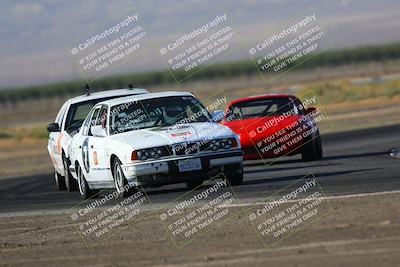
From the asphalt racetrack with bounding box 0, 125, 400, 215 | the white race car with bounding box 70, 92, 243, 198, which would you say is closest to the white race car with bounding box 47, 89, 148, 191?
the asphalt racetrack with bounding box 0, 125, 400, 215

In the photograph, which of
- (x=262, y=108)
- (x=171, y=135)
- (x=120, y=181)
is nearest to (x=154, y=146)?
(x=171, y=135)

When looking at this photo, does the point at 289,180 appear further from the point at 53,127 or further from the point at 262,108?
the point at 262,108

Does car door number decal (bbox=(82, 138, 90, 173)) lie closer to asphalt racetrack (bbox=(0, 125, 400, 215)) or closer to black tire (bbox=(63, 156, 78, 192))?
asphalt racetrack (bbox=(0, 125, 400, 215))

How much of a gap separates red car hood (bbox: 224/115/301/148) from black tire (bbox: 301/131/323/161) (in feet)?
1.68

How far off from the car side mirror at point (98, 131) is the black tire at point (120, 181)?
636 millimetres

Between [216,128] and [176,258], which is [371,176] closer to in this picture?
[216,128]

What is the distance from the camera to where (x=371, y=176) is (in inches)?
611

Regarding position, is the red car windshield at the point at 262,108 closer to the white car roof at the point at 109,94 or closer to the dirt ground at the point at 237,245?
the white car roof at the point at 109,94

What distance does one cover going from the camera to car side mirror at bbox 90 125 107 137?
1593 centimetres

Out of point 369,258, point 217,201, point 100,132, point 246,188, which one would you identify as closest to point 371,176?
point 246,188

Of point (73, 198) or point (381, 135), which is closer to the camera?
point (73, 198)

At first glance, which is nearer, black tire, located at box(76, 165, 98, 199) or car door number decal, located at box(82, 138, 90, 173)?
car door number decal, located at box(82, 138, 90, 173)

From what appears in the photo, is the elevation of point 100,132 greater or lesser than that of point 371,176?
greater

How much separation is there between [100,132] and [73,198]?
5.33ft
